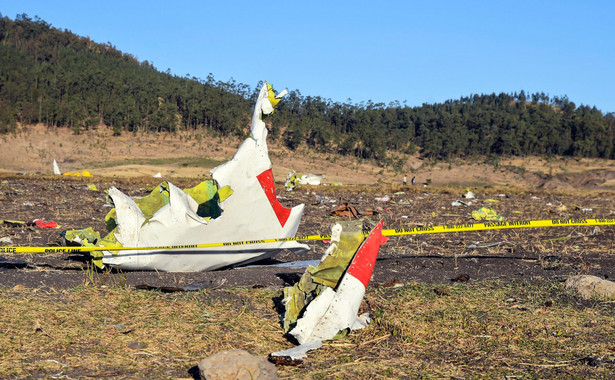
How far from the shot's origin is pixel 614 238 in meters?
9.34

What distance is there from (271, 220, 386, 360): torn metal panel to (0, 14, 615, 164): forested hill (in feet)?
161

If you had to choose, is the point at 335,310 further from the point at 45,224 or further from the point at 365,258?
the point at 45,224

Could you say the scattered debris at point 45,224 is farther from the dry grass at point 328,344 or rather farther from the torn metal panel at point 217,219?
the dry grass at point 328,344

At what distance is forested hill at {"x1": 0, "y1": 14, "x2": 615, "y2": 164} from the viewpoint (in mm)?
53031

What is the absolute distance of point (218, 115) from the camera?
57.4 m

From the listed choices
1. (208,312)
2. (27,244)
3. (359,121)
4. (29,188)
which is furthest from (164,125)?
(208,312)

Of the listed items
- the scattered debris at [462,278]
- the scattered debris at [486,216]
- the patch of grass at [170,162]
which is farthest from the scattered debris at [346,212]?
the patch of grass at [170,162]

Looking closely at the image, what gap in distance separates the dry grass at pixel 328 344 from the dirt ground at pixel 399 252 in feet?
2.04

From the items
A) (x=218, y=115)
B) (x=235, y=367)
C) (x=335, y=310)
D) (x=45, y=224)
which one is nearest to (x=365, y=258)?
(x=335, y=310)

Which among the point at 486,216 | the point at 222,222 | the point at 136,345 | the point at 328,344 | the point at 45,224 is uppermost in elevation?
the point at 222,222

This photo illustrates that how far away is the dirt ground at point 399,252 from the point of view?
5.89m

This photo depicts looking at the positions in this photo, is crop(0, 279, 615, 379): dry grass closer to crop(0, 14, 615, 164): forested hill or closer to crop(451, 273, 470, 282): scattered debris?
crop(451, 273, 470, 282): scattered debris

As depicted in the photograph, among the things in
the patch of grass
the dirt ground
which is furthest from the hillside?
the dirt ground

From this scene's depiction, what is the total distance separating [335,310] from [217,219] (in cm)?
238
